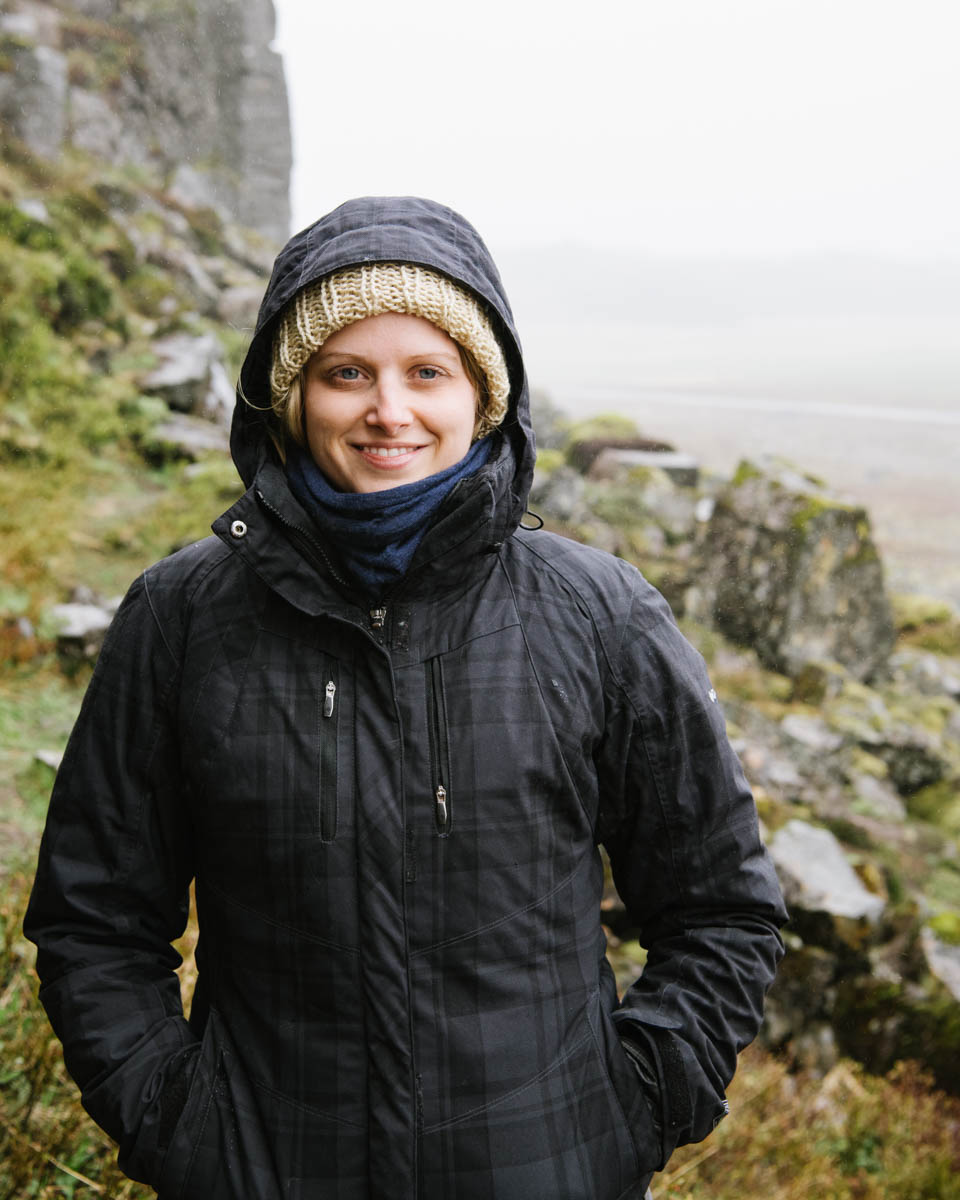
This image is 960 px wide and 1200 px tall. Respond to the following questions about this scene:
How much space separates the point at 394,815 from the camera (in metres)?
1.48

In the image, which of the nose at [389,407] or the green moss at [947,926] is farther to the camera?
the green moss at [947,926]

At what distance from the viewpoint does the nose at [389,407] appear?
1.52 metres

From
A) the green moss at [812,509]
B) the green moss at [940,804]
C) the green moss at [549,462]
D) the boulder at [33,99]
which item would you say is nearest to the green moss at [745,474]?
the green moss at [812,509]

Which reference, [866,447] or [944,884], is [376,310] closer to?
[944,884]

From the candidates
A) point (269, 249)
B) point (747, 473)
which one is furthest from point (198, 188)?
point (747, 473)

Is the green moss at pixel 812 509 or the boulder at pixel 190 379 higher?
the boulder at pixel 190 379

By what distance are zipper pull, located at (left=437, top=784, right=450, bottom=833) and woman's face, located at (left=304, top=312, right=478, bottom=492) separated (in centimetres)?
52

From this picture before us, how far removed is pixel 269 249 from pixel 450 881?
25.2 m

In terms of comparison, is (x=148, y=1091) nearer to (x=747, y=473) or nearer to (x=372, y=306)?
(x=372, y=306)

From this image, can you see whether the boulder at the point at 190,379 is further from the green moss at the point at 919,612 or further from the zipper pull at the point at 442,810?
the zipper pull at the point at 442,810

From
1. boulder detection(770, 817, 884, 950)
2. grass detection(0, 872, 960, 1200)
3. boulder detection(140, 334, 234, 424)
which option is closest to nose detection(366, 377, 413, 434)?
Result: grass detection(0, 872, 960, 1200)

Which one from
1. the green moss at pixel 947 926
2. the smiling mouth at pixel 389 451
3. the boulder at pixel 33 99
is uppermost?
the boulder at pixel 33 99

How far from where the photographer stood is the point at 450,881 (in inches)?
58.8

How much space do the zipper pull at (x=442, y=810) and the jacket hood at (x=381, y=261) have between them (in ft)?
1.68
